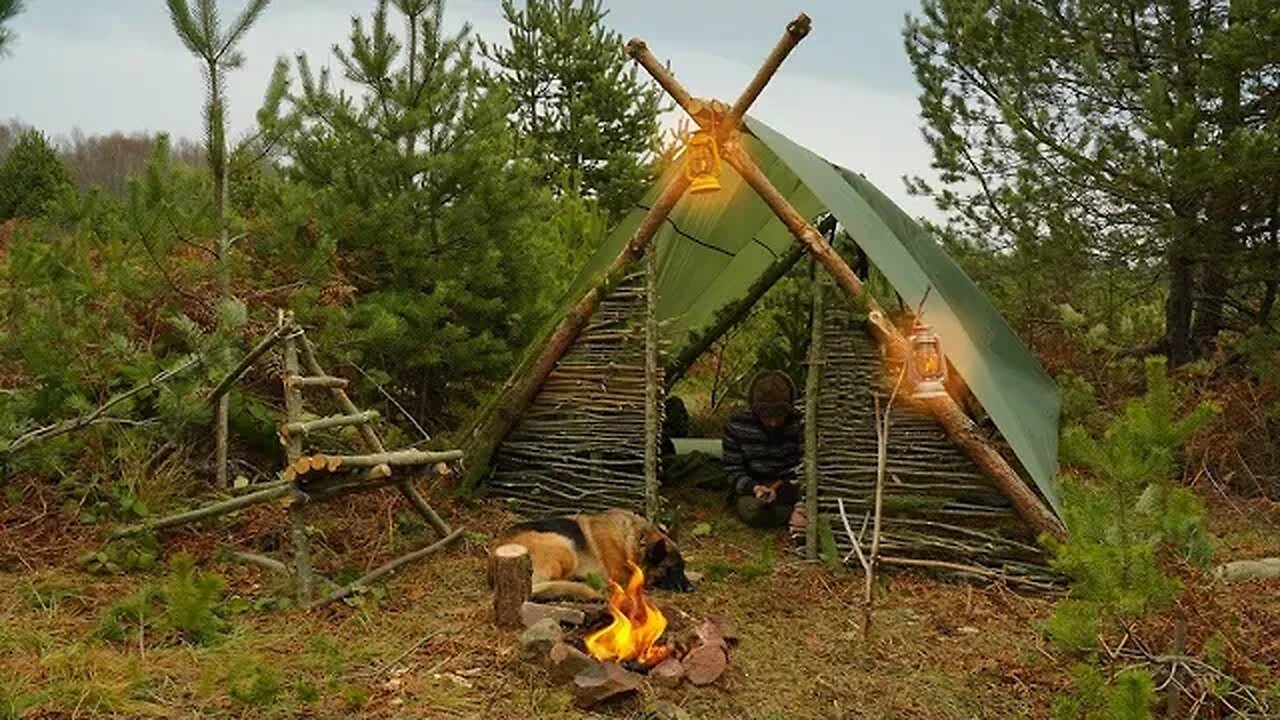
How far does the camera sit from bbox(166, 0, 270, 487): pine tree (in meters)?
5.44

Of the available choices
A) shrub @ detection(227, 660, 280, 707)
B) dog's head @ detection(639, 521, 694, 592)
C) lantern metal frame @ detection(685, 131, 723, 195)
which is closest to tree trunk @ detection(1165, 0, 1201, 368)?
lantern metal frame @ detection(685, 131, 723, 195)

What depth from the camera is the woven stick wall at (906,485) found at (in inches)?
193

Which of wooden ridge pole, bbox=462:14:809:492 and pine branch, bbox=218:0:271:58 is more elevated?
pine branch, bbox=218:0:271:58

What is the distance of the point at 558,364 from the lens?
6.03 metres

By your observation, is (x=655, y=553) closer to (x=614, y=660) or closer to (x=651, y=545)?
(x=651, y=545)

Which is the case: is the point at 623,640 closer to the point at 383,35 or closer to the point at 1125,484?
the point at 1125,484

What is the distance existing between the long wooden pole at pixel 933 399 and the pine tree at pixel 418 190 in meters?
2.10

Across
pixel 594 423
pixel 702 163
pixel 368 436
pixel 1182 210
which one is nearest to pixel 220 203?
pixel 368 436

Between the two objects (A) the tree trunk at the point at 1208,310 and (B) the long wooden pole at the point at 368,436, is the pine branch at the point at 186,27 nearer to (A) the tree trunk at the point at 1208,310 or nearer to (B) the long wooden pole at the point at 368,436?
(B) the long wooden pole at the point at 368,436

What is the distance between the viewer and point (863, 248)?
201 inches

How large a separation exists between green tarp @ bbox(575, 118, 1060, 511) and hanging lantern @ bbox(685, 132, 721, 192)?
1.04ft

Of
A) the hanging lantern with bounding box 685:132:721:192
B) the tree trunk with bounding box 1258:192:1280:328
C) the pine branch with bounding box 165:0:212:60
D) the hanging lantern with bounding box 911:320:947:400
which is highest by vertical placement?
the pine branch with bounding box 165:0:212:60

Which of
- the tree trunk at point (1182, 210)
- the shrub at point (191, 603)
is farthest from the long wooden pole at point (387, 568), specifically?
the tree trunk at point (1182, 210)

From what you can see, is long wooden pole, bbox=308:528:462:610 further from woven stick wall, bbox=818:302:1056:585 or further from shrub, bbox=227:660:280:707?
woven stick wall, bbox=818:302:1056:585
